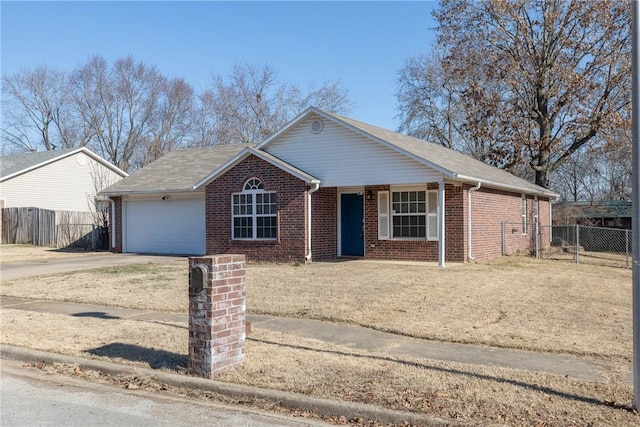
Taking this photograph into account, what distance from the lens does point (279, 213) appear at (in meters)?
18.0

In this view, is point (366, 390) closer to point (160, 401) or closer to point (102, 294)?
point (160, 401)

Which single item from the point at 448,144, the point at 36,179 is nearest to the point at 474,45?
the point at 448,144

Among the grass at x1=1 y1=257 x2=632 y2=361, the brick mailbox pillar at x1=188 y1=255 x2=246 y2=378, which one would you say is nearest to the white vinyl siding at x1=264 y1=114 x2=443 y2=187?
the grass at x1=1 y1=257 x2=632 y2=361

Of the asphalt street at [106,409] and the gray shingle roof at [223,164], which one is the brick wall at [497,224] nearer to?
the gray shingle roof at [223,164]

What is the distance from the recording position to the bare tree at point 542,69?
28.2 metres

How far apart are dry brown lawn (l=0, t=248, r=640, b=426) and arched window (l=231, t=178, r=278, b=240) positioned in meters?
2.05

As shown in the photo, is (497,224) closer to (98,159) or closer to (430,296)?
(430,296)

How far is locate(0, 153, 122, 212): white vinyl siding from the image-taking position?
3266 centimetres

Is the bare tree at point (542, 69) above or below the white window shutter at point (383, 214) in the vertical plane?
above

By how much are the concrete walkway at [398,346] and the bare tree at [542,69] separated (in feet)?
80.6

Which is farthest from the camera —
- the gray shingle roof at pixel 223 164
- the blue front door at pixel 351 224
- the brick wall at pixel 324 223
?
the blue front door at pixel 351 224

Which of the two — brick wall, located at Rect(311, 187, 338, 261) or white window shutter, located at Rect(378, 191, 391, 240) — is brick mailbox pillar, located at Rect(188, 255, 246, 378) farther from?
white window shutter, located at Rect(378, 191, 391, 240)

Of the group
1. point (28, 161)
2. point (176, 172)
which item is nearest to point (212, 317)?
point (176, 172)

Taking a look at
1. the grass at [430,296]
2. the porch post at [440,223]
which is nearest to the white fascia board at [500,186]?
the porch post at [440,223]
